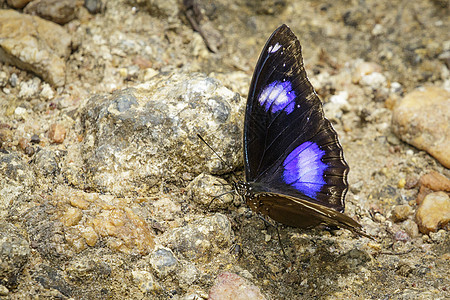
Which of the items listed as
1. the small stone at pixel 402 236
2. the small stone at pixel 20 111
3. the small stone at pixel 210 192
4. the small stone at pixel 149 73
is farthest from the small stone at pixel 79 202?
the small stone at pixel 402 236

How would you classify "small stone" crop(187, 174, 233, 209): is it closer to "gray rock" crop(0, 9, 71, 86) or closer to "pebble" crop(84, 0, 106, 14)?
"gray rock" crop(0, 9, 71, 86)

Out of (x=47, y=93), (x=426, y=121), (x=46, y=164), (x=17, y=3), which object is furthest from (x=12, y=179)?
(x=426, y=121)

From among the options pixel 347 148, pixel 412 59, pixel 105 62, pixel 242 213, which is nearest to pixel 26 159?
pixel 105 62

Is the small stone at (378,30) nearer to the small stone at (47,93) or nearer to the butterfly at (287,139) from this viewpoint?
the butterfly at (287,139)

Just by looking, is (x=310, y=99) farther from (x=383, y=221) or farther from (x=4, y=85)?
(x=4, y=85)

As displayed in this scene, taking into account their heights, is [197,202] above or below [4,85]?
below

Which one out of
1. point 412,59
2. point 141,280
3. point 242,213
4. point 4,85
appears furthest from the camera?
point 412,59

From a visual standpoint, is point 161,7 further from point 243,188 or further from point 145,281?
point 145,281
